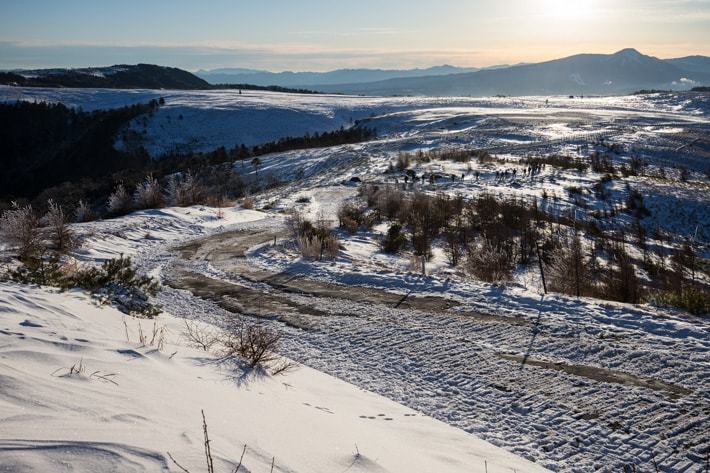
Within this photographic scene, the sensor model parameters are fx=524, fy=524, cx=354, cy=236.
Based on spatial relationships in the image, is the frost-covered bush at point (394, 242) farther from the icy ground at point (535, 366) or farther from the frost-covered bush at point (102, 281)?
the frost-covered bush at point (102, 281)

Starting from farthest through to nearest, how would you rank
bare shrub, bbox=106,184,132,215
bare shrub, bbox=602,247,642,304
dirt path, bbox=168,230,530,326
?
bare shrub, bbox=106,184,132,215 < bare shrub, bbox=602,247,642,304 < dirt path, bbox=168,230,530,326

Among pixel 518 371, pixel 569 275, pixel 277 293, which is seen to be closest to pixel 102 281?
pixel 277 293

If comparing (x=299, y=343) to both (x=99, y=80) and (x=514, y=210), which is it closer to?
(x=514, y=210)

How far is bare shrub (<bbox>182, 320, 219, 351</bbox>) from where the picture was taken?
18.5 ft

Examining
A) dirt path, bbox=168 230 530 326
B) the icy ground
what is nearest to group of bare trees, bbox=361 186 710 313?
the icy ground

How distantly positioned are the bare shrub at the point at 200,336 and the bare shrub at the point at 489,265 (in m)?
4.60

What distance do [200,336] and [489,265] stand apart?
5494 mm

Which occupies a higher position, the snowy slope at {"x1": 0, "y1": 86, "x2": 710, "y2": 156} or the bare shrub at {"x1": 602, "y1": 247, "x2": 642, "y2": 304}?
the snowy slope at {"x1": 0, "y1": 86, "x2": 710, "y2": 156}

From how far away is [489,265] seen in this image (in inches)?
375

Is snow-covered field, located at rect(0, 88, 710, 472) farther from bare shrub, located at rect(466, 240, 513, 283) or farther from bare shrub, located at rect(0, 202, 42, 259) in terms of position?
bare shrub, located at rect(0, 202, 42, 259)

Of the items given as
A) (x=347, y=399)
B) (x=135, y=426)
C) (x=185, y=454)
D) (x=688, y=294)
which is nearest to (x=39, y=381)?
(x=135, y=426)

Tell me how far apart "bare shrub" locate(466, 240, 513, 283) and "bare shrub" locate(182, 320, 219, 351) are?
460cm

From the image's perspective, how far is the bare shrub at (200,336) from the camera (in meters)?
5.63

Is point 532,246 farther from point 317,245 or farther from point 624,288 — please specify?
point 317,245
